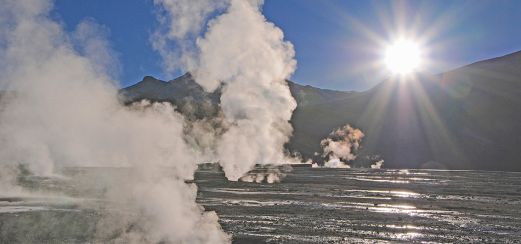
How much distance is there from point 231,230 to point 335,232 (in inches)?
239

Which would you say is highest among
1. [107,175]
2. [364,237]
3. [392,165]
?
[392,165]

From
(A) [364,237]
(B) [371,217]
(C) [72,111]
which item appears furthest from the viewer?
(C) [72,111]

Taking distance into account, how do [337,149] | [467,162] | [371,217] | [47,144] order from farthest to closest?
[337,149], [467,162], [47,144], [371,217]

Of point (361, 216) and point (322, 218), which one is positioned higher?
point (361, 216)

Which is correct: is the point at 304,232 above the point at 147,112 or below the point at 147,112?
below

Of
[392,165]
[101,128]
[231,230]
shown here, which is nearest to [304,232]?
[231,230]

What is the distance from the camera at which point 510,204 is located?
47.5m

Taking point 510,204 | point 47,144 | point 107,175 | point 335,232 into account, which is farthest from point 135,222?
point 107,175

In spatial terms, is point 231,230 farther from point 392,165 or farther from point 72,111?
point 392,165

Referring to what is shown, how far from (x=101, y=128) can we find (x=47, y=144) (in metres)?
22.1

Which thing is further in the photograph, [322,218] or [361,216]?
→ [361,216]

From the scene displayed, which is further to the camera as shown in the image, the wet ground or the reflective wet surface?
the reflective wet surface

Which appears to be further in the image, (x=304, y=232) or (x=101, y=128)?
(x=101, y=128)

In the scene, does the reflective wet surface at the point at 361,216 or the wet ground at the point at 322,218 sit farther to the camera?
the reflective wet surface at the point at 361,216
